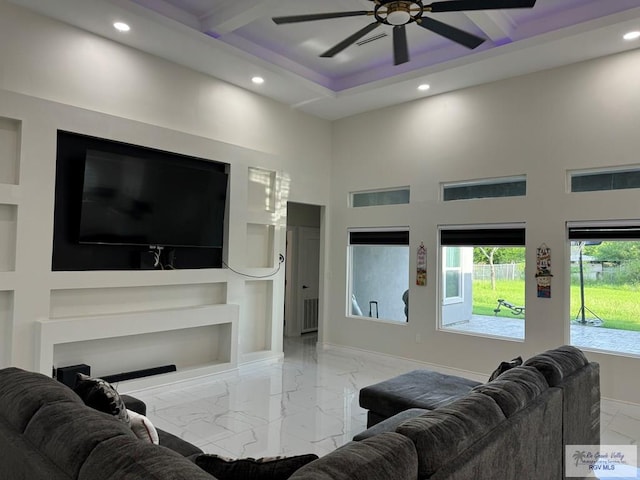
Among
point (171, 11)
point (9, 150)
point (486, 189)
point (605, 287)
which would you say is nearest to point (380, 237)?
point (486, 189)

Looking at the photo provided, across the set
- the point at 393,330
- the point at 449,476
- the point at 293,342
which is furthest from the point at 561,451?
the point at 293,342

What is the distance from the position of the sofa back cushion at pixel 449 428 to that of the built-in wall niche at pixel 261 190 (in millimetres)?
4518

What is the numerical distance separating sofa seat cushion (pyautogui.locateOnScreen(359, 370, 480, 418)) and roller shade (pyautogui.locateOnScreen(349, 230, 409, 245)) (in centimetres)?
279

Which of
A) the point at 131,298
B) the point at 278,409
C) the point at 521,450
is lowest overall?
the point at 278,409

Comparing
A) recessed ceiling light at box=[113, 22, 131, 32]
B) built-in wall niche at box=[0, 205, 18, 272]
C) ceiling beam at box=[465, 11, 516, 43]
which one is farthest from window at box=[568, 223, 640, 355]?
built-in wall niche at box=[0, 205, 18, 272]

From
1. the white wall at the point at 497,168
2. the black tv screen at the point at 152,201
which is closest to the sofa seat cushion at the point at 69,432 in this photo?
the black tv screen at the point at 152,201

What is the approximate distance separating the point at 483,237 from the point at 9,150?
522 centimetres

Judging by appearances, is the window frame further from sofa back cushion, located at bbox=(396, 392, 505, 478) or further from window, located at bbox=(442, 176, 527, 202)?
sofa back cushion, located at bbox=(396, 392, 505, 478)

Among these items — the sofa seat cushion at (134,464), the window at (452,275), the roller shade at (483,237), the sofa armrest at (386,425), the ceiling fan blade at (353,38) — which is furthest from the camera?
the window at (452,275)

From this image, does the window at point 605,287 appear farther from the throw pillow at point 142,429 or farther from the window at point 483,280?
the throw pillow at point 142,429

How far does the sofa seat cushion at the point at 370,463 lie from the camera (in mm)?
1299

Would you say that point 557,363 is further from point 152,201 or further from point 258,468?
point 152,201

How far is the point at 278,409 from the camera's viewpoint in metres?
4.32

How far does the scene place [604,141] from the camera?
15.3 feet
